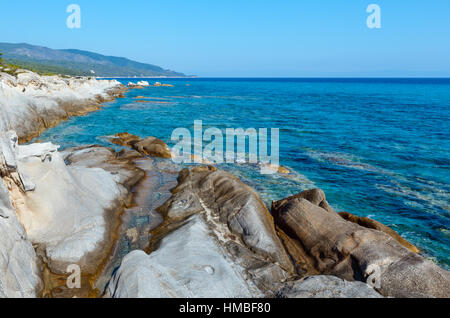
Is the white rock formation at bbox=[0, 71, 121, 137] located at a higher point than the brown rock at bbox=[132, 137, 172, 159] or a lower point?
higher

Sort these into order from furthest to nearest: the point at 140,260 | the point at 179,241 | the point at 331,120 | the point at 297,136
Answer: the point at 331,120 < the point at 297,136 < the point at 179,241 < the point at 140,260

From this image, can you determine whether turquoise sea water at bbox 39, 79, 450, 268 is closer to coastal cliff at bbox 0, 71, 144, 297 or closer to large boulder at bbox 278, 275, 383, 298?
large boulder at bbox 278, 275, 383, 298

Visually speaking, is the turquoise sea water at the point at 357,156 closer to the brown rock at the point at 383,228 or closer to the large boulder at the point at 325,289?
the brown rock at the point at 383,228

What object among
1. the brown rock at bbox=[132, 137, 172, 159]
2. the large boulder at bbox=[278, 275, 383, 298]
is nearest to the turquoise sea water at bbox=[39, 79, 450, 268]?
the brown rock at bbox=[132, 137, 172, 159]

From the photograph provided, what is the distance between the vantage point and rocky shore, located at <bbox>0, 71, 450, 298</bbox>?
7871mm

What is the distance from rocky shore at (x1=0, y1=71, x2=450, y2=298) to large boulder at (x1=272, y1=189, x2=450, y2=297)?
0.03m

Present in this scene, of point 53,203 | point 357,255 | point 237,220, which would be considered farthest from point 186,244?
point 357,255

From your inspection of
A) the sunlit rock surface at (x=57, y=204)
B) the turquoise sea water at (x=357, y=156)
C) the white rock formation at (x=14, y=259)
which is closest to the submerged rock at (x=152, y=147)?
the turquoise sea water at (x=357, y=156)

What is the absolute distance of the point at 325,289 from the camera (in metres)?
7.88

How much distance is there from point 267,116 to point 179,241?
40.5 meters

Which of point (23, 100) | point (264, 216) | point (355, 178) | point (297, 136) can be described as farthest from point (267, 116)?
point (264, 216)

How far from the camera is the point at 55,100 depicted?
4006cm
